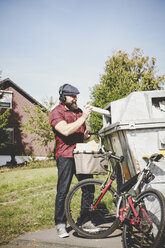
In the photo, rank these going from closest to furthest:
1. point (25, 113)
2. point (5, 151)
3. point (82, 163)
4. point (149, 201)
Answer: point (149, 201) → point (82, 163) → point (5, 151) → point (25, 113)

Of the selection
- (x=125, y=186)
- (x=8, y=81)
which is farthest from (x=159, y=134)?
(x=8, y=81)

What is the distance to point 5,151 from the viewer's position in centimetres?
2222

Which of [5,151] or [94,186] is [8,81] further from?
[94,186]

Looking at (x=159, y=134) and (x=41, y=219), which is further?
(x=41, y=219)

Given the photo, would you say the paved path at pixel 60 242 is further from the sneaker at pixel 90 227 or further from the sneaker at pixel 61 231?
the sneaker at pixel 90 227

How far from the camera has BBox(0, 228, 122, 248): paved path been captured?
2.95 metres

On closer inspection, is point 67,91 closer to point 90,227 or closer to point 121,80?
point 90,227

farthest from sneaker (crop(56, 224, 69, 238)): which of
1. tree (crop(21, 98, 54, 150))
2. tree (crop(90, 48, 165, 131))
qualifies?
tree (crop(21, 98, 54, 150))

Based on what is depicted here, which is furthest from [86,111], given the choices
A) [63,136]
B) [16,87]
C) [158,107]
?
[16,87]

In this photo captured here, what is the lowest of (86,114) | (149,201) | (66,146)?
(149,201)

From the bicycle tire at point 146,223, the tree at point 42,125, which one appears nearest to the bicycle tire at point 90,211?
the bicycle tire at point 146,223

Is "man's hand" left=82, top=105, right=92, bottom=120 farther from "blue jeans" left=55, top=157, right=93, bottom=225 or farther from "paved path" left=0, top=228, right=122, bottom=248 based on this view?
"paved path" left=0, top=228, right=122, bottom=248

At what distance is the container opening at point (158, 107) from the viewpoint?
3.21 meters

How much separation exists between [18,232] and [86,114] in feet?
6.38
